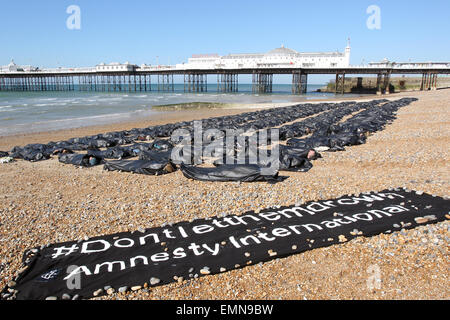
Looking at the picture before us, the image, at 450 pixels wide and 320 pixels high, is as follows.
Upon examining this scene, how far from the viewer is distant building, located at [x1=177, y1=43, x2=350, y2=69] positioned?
54812mm

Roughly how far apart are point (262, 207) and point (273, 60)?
58.9m

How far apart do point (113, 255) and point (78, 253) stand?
452 mm

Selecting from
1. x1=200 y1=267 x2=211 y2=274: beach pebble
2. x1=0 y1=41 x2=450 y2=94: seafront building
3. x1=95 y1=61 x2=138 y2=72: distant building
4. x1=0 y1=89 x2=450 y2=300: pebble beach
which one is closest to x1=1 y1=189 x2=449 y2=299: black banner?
x1=200 y1=267 x2=211 y2=274: beach pebble

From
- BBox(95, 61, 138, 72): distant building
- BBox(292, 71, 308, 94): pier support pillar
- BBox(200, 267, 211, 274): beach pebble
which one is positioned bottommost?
BBox(200, 267, 211, 274): beach pebble

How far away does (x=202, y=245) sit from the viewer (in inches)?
154

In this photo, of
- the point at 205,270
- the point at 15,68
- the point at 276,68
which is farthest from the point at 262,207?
the point at 15,68

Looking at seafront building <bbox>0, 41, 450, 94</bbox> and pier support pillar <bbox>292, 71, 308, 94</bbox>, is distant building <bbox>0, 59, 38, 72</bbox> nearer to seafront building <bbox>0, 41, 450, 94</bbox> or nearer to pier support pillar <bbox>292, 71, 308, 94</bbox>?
seafront building <bbox>0, 41, 450, 94</bbox>

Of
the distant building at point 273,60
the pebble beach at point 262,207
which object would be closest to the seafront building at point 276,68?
the distant building at point 273,60

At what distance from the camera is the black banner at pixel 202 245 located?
3.30m

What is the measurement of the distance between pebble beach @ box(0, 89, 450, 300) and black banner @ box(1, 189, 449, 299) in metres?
0.15

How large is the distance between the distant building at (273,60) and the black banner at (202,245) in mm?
51321

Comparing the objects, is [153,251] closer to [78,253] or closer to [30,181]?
[78,253]

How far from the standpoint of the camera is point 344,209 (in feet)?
15.8

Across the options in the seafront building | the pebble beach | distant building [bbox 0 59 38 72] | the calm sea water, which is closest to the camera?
the pebble beach
